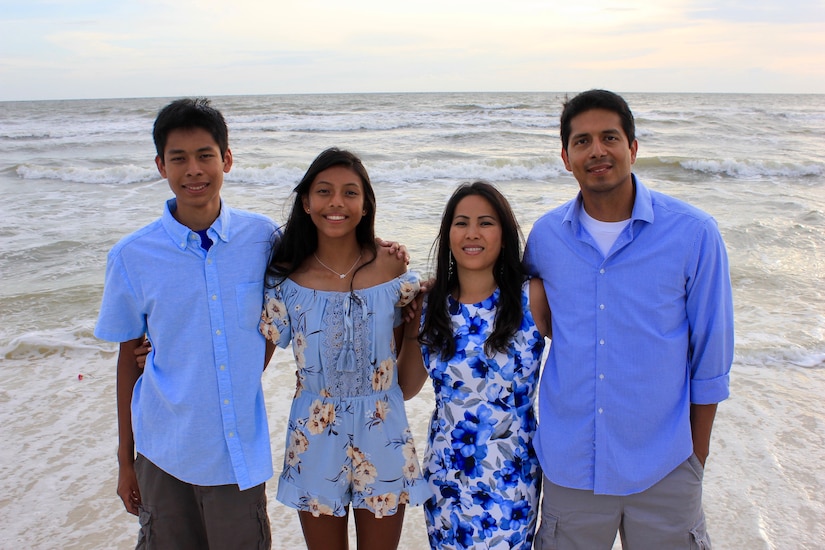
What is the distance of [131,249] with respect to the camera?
2.27 m

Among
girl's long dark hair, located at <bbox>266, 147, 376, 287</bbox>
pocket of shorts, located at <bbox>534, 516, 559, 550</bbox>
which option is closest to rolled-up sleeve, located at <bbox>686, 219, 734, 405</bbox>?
pocket of shorts, located at <bbox>534, 516, 559, 550</bbox>

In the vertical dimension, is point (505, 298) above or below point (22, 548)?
above

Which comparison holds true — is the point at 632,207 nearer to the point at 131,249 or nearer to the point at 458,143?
→ the point at 131,249

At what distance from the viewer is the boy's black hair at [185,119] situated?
7.70 feet

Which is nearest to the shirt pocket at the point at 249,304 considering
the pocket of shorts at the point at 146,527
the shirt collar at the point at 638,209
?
the pocket of shorts at the point at 146,527

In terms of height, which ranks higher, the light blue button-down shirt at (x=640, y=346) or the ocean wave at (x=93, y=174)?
the light blue button-down shirt at (x=640, y=346)

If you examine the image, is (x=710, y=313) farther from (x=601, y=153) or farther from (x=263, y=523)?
(x=263, y=523)

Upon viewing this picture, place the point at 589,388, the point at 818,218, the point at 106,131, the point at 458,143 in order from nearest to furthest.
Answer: the point at 589,388
the point at 818,218
the point at 458,143
the point at 106,131

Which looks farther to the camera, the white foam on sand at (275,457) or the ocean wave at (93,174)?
the ocean wave at (93,174)

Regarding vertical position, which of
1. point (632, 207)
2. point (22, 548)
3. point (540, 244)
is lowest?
point (22, 548)

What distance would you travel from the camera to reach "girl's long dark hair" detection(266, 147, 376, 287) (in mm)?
2516

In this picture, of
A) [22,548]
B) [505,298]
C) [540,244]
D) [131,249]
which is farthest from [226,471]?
[22,548]

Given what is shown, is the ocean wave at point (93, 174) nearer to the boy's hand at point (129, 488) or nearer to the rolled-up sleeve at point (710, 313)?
the boy's hand at point (129, 488)

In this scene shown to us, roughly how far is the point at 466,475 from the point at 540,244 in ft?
3.09
